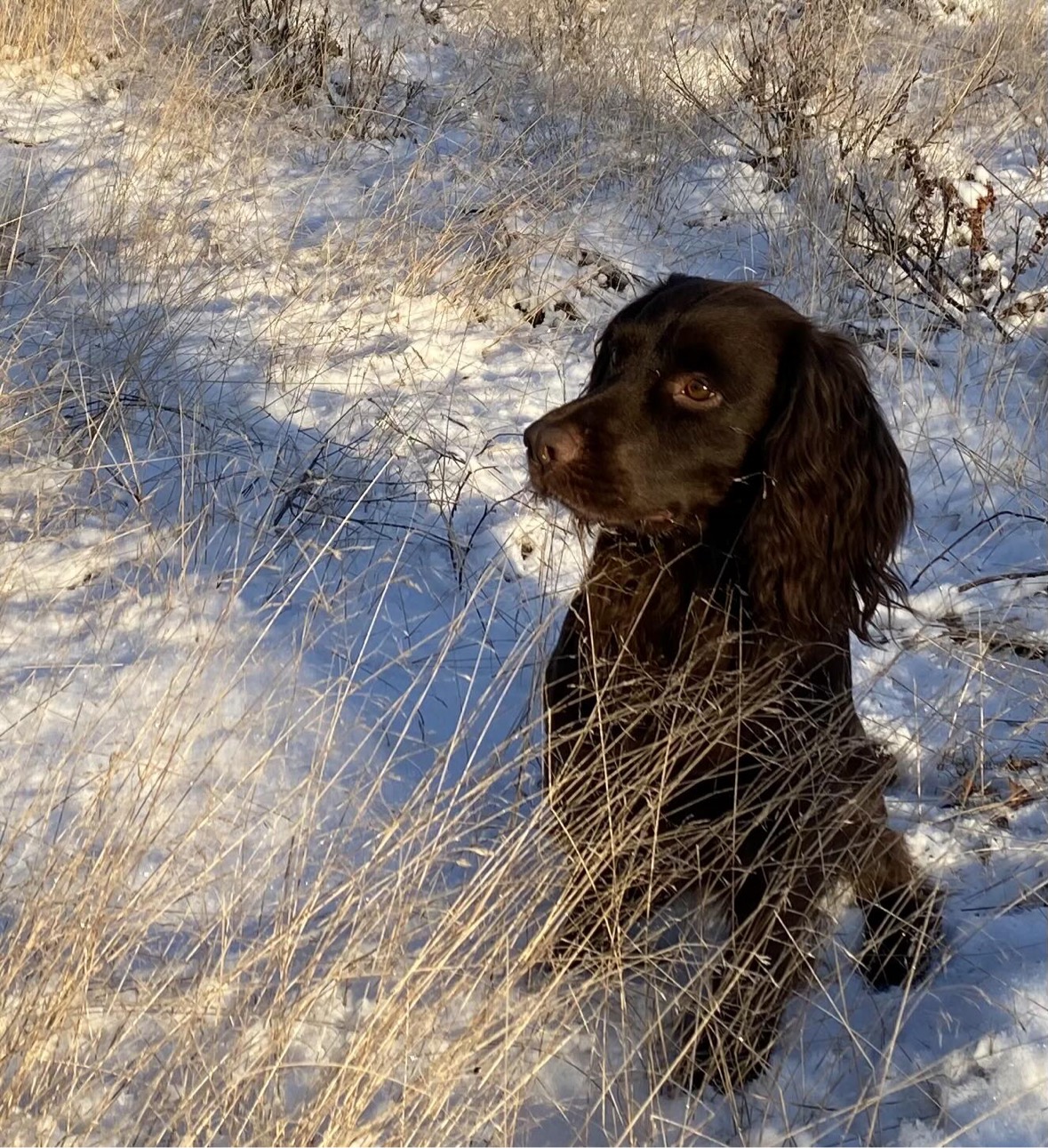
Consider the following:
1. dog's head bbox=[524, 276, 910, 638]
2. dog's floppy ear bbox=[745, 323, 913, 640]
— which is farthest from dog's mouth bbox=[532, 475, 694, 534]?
dog's floppy ear bbox=[745, 323, 913, 640]

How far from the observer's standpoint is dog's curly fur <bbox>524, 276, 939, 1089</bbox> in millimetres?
2258

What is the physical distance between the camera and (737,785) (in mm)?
2355

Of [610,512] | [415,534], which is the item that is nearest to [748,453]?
[610,512]

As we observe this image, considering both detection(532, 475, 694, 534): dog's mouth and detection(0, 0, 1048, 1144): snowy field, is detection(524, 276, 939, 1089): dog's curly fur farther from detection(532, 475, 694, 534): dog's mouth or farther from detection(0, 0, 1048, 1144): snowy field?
detection(0, 0, 1048, 1144): snowy field

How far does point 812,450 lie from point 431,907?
111 cm

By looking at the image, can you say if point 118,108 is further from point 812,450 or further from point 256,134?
point 812,450

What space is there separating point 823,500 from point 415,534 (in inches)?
63.5

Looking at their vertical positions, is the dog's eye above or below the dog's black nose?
above

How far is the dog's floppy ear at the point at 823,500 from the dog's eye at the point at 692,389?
150mm

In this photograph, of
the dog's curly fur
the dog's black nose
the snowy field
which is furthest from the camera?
the dog's black nose

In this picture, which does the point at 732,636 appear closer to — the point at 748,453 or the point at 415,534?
the point at 748,453

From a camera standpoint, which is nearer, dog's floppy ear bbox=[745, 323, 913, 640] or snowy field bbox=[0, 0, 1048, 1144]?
snowy field bbox=[0, 0, 1048, 1144]

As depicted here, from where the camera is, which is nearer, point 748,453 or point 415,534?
point 748,453

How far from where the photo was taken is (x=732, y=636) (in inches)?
94.5
